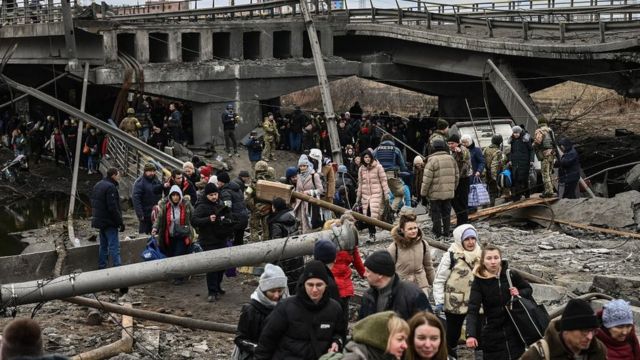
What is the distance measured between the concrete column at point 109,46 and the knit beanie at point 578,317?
1094 inches

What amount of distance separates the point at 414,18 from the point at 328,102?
14624 millimetres

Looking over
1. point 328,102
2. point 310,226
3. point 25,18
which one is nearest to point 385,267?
point 310,226

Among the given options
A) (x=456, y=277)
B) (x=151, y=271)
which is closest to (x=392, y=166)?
(x=151, y=271)

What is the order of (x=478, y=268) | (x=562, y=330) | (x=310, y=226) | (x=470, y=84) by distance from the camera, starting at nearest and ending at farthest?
(x=562, y=330) → (x=478, y=268) → (x=310, y=226) → (x=470, y=84)

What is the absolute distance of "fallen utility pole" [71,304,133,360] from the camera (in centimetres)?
1115

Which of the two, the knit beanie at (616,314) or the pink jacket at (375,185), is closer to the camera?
the knit beanie at (616,314)

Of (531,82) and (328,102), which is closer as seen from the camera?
(328,102)

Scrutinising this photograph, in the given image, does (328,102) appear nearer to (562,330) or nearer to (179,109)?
(179,109)

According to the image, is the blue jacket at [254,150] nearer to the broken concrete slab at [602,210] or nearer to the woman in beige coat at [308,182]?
the broken concrete slab at [602,210]

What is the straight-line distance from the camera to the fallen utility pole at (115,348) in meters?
11.1

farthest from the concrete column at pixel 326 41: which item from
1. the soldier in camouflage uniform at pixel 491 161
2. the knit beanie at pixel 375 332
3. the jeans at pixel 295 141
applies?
the knit beanie at pixel 375 332

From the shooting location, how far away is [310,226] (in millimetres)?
17438

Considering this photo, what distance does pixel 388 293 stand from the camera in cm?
888

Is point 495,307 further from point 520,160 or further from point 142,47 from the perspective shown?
point 142,47
